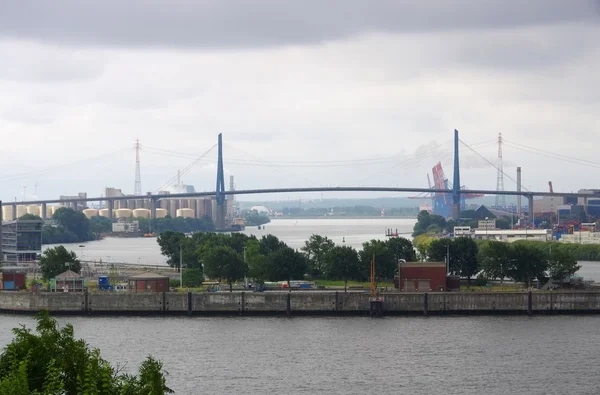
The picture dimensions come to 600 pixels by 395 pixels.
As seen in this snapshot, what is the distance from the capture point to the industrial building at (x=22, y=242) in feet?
124

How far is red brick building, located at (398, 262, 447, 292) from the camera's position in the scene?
29.0 m

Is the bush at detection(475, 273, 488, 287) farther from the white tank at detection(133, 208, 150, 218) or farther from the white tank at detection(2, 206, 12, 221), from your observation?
the white tank at detection(133, 208, 150, 218)

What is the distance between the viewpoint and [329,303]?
87.6 feet

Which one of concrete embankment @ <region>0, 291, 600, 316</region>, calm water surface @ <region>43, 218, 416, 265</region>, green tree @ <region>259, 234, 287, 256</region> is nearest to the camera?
concrete embankment @ <region>0, 291, 600, 316</region>

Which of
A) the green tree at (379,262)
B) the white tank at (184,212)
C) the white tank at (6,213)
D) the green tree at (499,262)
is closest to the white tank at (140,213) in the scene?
the white tank at (184,212)

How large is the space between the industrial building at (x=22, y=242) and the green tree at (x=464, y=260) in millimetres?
12649

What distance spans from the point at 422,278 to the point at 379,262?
3.82 m

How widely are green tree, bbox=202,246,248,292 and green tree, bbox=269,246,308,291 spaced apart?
2.54ft

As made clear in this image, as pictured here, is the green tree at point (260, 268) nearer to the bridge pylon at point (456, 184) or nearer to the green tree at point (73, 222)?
the bridge pylon at point (456, 184)

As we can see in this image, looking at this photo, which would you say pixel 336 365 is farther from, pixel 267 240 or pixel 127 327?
pixel 267 240

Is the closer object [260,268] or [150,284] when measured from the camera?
[150,284]

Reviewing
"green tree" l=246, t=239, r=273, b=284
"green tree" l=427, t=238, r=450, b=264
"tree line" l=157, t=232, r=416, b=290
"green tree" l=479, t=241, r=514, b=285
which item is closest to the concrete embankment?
"tree line" l=157, t=232, r=416, b=290

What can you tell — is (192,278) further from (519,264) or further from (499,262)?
(519,264)

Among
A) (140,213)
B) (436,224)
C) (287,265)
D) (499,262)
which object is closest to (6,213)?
(140,213)
